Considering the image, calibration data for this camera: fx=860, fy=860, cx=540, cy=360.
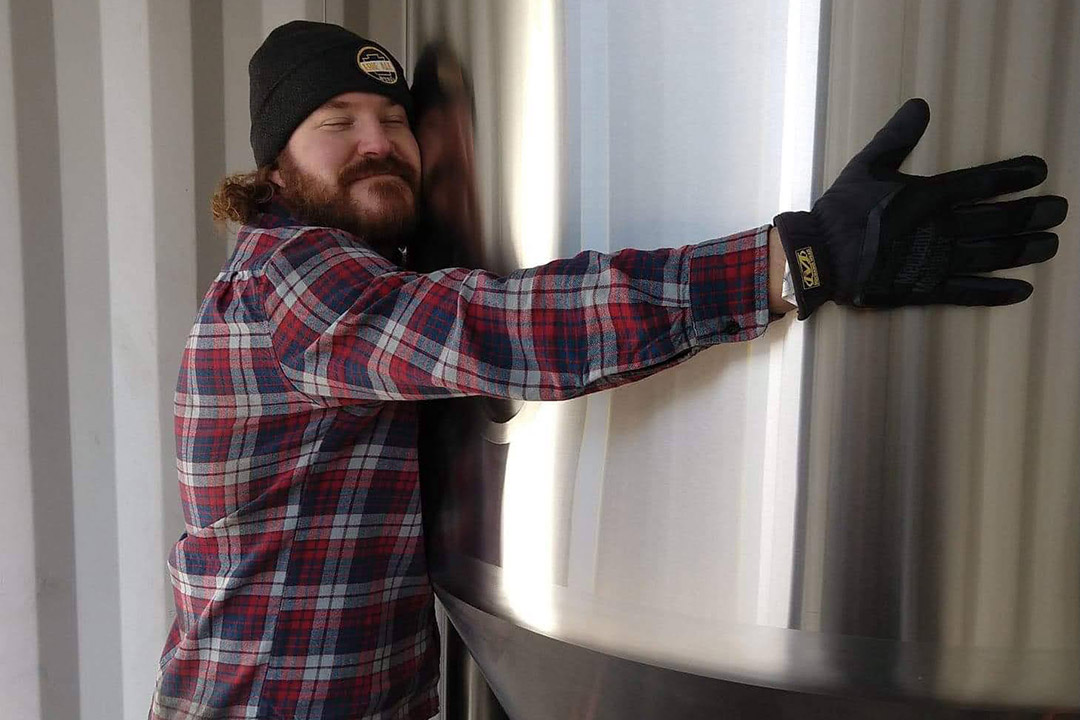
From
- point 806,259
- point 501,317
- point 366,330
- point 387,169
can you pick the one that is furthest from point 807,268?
point 387,169

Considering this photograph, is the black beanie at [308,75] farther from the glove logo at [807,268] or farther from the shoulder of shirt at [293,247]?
the glove logo at [807,268]

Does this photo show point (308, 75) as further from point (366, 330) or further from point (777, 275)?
point (777, 275)

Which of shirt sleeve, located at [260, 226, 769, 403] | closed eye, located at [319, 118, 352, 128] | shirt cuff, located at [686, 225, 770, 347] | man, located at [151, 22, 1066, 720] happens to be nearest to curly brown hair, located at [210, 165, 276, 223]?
man, located at [151, 22, 1066, 720]

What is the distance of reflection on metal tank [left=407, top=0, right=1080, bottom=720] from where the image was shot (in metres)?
0.47

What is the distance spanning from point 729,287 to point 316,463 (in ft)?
1.37

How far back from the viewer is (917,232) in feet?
1.57

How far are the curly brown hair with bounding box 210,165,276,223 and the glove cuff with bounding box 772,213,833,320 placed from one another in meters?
0.60

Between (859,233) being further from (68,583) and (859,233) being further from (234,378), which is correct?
(68,583)

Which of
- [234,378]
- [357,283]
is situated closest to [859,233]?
[357,283]

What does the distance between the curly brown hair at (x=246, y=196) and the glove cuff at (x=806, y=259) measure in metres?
0.60

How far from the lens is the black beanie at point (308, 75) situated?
82 cm

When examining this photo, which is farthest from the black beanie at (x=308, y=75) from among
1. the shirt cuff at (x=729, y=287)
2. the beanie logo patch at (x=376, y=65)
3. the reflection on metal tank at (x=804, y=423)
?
the shirt cuff at (x=729, y=287)

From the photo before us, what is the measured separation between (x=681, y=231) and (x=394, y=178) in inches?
13.6

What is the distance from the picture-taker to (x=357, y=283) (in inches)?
26.0
